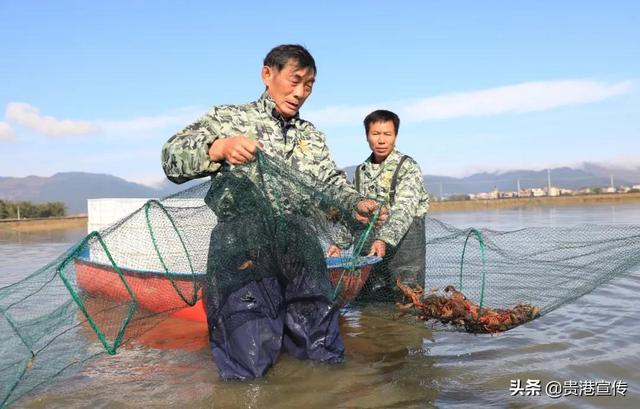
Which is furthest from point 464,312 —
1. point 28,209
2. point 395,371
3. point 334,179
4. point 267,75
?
point 28,209

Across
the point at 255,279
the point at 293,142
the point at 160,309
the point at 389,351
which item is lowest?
the point at 389,351

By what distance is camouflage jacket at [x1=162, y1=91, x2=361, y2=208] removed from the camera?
11.9 ft

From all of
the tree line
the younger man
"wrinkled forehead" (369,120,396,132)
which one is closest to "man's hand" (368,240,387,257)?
the younger man

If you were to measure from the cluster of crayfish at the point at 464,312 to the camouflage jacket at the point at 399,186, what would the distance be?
2.45 feet

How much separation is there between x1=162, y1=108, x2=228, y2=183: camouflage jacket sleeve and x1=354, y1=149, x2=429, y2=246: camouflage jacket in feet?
6.80

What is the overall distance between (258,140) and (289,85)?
428 mm

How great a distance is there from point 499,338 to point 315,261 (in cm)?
235

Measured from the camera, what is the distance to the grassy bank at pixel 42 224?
1094 inches

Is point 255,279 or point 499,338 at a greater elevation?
point 255,279

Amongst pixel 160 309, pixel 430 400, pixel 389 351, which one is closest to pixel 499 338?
pixel 389 351

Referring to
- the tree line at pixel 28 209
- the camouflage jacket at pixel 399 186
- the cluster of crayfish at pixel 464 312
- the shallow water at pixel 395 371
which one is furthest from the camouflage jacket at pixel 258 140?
the tree line at pixel 28 209

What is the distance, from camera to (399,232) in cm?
518

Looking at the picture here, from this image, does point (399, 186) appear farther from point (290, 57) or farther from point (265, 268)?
point (290, 57)

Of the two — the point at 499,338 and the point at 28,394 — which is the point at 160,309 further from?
the point at 499,338
